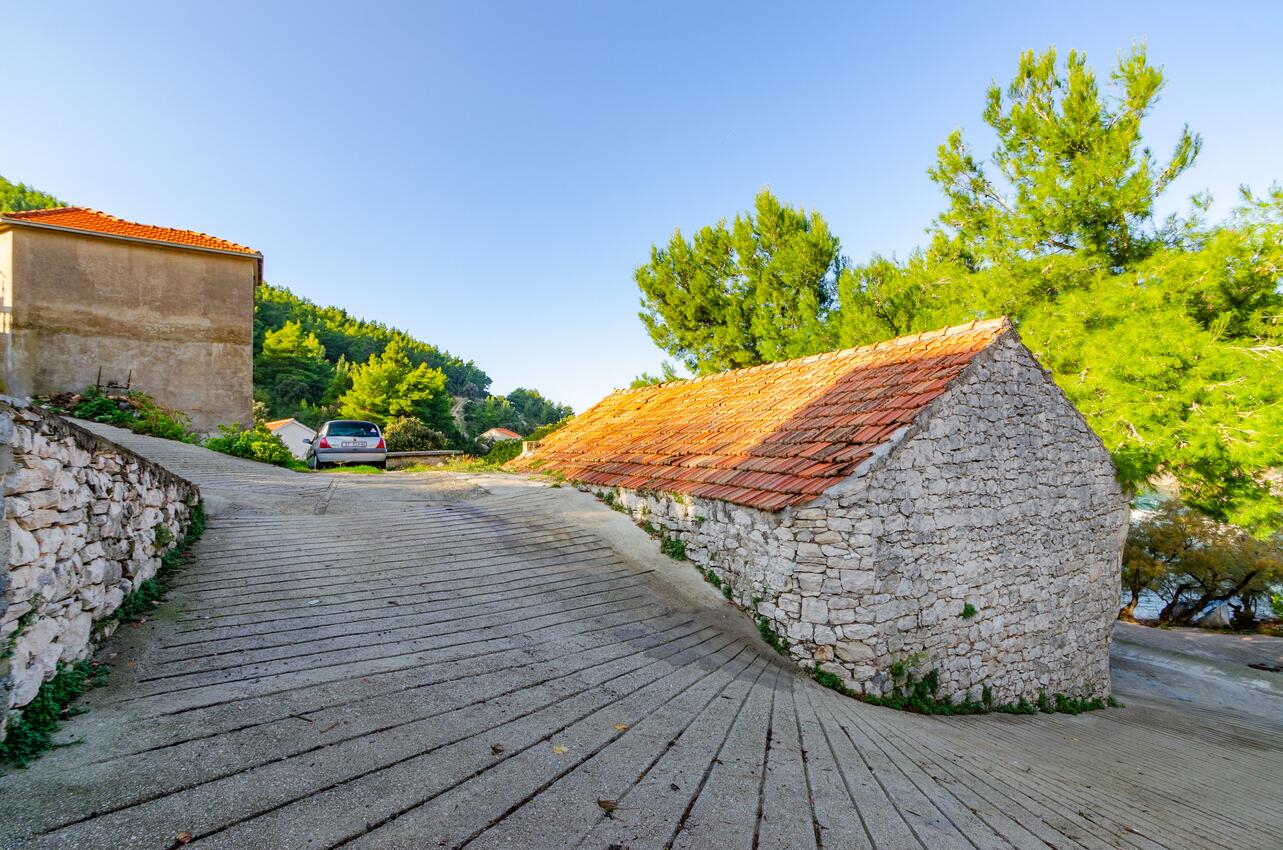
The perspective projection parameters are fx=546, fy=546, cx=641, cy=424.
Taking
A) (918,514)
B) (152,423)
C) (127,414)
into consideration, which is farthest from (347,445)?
(918,514)

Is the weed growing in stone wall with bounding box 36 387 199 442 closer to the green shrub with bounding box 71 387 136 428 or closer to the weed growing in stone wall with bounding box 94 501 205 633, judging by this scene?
the green shrub with bounding box 71 387 136 428

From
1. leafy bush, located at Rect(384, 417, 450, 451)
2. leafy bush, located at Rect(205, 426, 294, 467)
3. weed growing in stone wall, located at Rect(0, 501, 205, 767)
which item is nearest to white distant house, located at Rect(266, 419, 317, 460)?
leafy bush, located at Rect(384, 417, 450, 451)

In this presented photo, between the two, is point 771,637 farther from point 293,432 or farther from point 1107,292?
point 293,432

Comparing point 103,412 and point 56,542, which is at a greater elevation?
point 103,412

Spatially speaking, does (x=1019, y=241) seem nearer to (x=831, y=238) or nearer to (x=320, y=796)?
(x=831, y=238)

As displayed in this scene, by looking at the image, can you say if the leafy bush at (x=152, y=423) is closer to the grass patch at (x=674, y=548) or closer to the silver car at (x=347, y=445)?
the silver car at (x=347, y=445)

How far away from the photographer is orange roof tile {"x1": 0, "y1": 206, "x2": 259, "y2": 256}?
47.6 ft

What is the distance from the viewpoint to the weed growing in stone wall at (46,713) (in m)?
2.31

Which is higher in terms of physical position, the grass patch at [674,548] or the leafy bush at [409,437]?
the leafy bush at [409,437]

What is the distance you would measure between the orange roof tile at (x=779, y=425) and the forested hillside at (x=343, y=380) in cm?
2043

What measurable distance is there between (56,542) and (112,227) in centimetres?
1868

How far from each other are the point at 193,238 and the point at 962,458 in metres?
21.1

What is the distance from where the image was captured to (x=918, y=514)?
18.0 feet

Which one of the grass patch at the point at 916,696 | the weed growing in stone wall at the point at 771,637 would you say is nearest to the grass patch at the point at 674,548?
the weed growing in stone wall at the point at 771,637
